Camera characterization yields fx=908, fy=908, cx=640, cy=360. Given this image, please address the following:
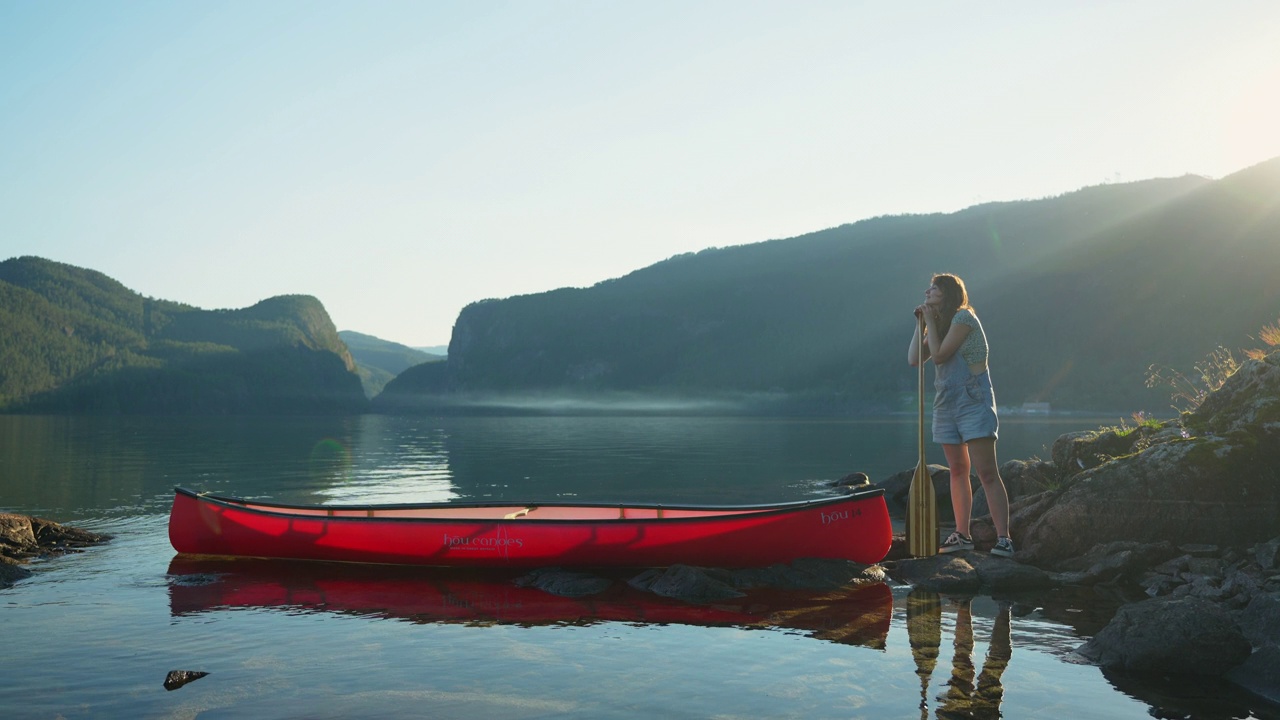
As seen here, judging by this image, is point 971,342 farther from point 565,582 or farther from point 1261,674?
point 565,582

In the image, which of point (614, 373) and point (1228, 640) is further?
point (614, 373)

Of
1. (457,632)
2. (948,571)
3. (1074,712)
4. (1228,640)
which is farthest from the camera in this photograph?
(948,571)

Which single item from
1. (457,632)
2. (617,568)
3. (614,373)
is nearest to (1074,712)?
(457,632)

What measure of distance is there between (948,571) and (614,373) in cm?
17550

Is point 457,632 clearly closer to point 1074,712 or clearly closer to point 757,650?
point 757,650

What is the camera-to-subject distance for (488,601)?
976cm

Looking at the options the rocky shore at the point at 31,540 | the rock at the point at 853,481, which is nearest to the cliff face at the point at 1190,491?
the rock at the point at 853,481

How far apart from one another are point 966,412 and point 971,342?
0.72 meters

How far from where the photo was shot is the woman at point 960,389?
921 centimetres

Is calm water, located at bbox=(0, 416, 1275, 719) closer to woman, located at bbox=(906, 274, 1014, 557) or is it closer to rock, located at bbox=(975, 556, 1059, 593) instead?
rock, located at bbox=(975, 556, 1059, 593)

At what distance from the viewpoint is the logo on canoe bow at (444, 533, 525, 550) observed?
11.0 metres

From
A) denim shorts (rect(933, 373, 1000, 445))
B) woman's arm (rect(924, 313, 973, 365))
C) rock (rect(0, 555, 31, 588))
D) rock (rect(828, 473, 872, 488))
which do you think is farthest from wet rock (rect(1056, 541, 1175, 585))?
rock (rect(828, 473, 872, 488))

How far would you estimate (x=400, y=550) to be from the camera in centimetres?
1148

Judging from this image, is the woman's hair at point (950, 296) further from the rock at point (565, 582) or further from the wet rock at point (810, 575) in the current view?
the rock at point (565, 582)
